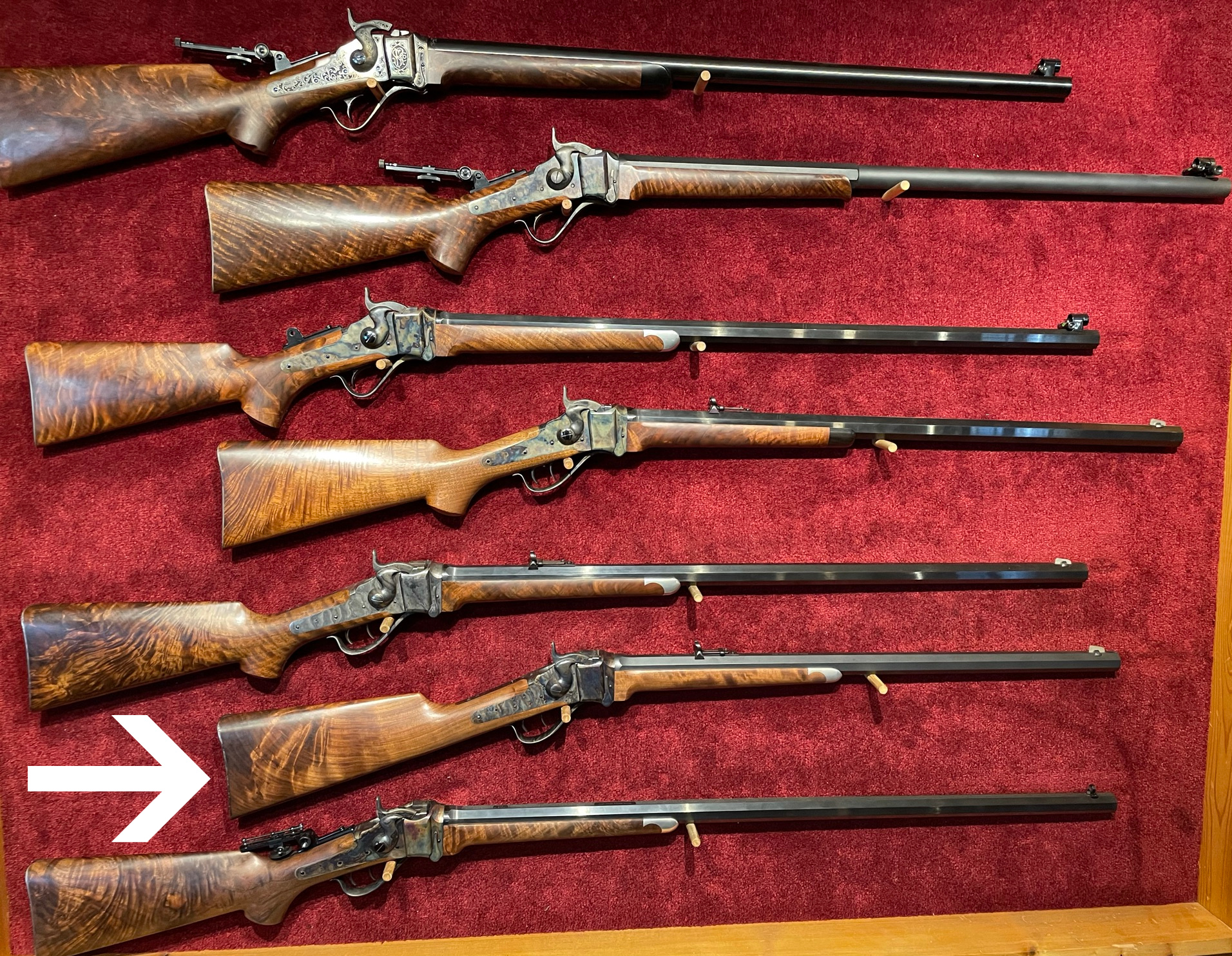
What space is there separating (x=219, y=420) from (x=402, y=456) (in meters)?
0.69

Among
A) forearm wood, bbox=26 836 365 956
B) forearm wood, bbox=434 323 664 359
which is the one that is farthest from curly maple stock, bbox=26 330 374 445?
forearm wood, bbox=26 836 365 956

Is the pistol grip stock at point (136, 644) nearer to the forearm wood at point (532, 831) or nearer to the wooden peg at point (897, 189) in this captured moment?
the forearm wood at point (532, 831)

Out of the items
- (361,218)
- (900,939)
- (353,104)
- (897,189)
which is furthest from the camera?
(900,939)

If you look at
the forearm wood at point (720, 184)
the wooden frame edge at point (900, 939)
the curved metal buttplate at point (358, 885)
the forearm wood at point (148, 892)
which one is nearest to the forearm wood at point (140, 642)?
the forearm wood at point (148, 892)

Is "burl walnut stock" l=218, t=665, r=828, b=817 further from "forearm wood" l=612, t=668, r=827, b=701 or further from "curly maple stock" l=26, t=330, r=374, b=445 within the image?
"curly maple stock" l=26, t=330, r=374, b=445

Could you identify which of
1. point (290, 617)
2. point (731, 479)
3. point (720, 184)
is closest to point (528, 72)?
point (720, 184)

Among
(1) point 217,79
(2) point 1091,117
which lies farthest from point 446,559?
(2) point 1091,117

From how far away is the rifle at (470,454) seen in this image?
2814mm

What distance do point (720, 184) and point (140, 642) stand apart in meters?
2.47

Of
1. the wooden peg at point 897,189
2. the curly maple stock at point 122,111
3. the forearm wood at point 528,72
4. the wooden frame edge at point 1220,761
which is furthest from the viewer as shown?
the wooden frame edge at point 1220,761

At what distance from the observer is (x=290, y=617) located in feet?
9.43

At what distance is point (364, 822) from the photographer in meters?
2.94

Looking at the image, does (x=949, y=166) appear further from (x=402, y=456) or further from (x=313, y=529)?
(x=313, y=529)

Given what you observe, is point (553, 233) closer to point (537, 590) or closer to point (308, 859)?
point (537, 590)
